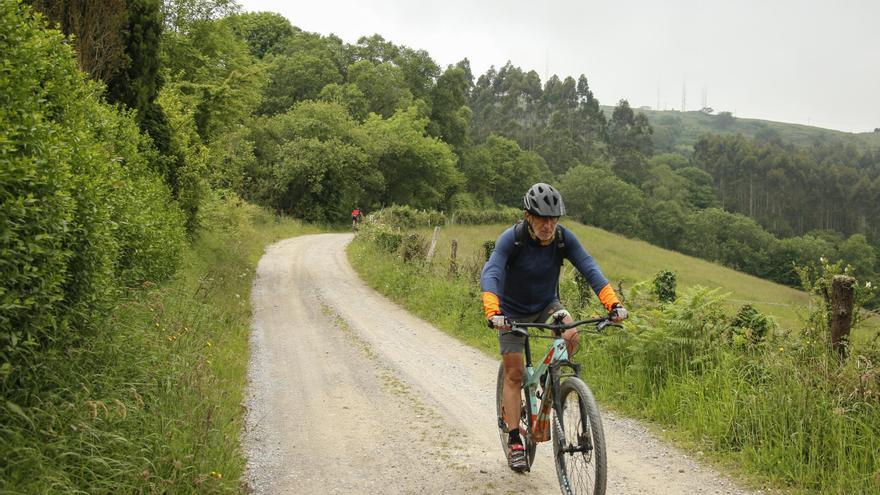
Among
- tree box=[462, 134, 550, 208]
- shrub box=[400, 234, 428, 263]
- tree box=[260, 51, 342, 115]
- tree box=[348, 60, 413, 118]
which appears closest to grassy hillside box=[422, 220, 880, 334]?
shrub box=[400, 234, 428, 263]

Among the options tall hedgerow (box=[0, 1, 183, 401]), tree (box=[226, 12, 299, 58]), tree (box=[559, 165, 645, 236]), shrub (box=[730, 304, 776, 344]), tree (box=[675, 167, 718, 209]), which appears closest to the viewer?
tall hedgerow (box=[0, 1, 183, 401])

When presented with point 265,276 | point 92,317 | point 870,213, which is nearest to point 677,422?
point 92,317

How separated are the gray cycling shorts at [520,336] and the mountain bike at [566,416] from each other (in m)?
0.08

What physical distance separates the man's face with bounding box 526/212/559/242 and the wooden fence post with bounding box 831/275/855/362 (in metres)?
3.03

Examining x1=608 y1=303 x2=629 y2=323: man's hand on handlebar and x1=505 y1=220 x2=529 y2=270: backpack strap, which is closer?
x1=608 y1=303 x2=629 y2=323: man's hand on handlebar

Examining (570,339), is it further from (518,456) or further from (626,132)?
(626,132)

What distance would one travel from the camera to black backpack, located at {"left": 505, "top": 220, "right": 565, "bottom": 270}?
16.2 feet

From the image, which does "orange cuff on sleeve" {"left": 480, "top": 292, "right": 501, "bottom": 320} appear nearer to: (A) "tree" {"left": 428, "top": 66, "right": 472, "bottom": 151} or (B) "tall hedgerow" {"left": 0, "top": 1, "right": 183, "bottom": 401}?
(B) "tall hedgerow" {"left": 0, "top": 1, "right": 183, "bottom": 401}

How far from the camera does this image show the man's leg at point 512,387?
5.16 m

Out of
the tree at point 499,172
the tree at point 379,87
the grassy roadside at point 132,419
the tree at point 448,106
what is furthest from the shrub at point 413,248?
the tree at point 448,106

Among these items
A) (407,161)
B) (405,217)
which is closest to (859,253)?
(407,161)

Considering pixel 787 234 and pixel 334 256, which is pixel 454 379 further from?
pixel 787 234

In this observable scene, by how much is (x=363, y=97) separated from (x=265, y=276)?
57.8 m

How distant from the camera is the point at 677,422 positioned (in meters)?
6.39
